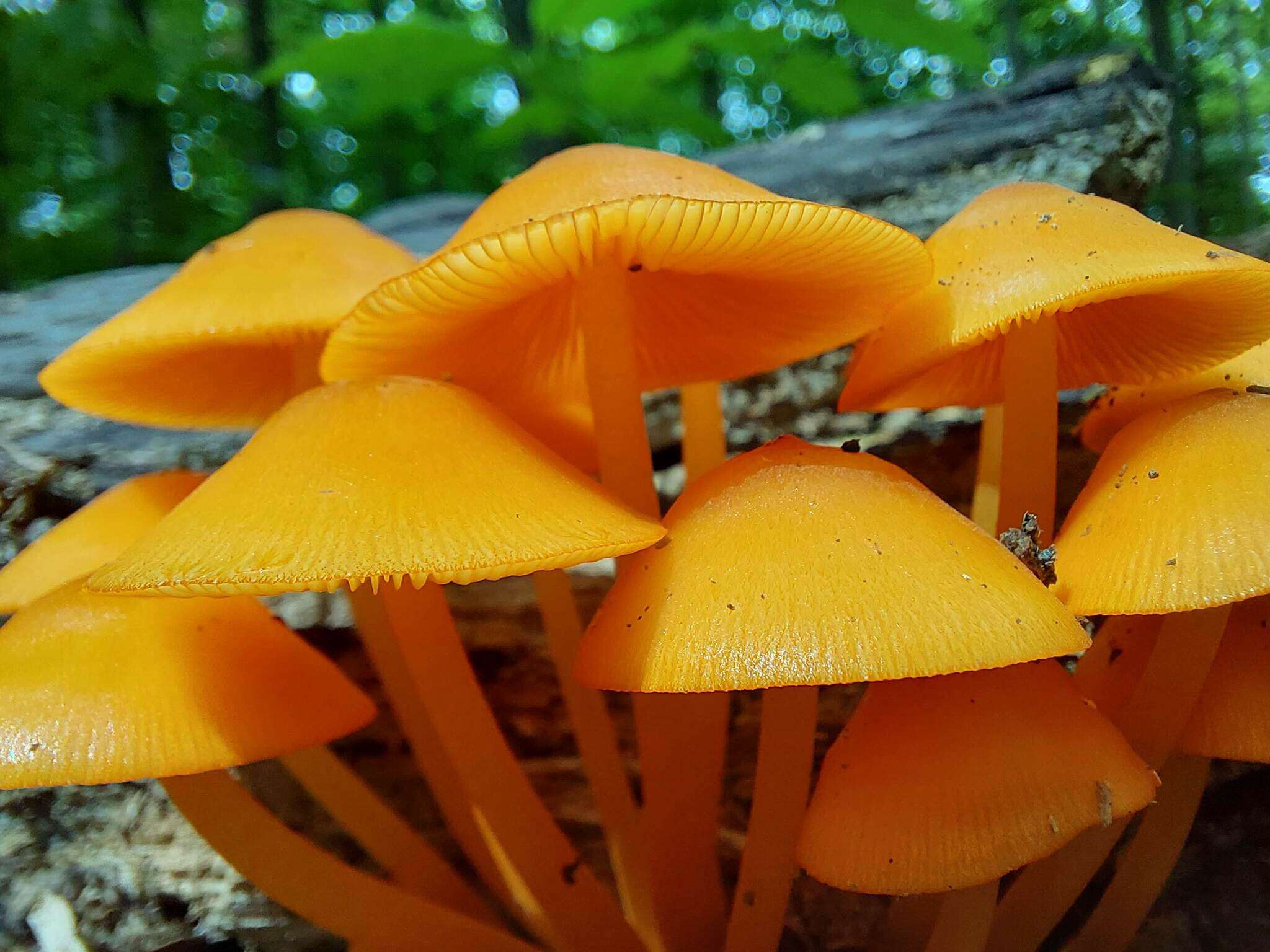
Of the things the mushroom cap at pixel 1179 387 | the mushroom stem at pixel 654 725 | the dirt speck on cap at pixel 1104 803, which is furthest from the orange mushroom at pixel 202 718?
the mushroom cap at pixel 1179 387

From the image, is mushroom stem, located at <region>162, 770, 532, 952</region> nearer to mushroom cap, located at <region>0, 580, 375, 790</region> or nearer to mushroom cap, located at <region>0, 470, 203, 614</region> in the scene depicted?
mushroom cap, located at <region>0, 580, 375, 790</region>

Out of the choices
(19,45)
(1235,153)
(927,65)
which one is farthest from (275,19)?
(1235,153)

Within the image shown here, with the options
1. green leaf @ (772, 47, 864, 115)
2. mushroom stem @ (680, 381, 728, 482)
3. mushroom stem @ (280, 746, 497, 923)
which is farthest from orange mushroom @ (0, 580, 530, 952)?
green leaf @ (772, 47, 864, 115)

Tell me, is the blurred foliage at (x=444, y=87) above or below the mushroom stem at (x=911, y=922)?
above

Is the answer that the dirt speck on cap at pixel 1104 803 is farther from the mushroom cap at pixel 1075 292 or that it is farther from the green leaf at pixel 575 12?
the green leaf at pixel 575 12

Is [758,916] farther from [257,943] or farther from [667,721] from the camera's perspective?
[257,943]

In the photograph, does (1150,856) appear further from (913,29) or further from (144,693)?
(913,29)

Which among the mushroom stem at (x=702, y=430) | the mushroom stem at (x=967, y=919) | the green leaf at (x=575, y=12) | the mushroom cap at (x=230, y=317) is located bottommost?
the mushroom stem at (x=967, y=919)
